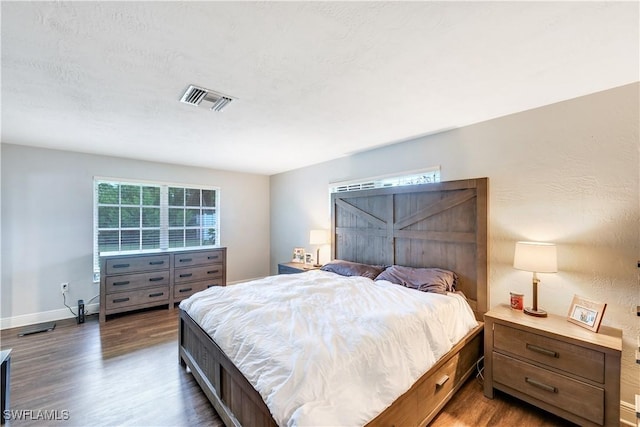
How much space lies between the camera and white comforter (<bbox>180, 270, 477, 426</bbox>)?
125 cm

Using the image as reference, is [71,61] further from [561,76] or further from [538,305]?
[538,305]

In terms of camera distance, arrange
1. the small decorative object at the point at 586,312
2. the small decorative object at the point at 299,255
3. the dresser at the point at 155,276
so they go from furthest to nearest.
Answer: the small decorative object at the point at 299,255 → the dresser at the point at 155,276 → the small decorative object at the point at 586,312

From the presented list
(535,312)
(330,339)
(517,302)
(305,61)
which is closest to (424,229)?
(517,302)

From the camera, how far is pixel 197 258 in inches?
177

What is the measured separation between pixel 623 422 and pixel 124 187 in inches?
247

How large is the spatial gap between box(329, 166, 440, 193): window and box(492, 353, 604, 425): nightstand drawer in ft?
6.17

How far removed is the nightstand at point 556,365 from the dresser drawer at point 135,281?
4372 millimetres

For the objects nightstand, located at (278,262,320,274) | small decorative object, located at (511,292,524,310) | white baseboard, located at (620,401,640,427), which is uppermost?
small decorative object, located at (511,292,524,310)

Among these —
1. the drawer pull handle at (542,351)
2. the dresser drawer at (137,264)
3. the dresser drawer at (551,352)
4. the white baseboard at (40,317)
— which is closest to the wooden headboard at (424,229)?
the dresser drawer at (551,352)

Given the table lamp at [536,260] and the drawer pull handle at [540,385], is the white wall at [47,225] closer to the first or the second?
the table lamp at [536,260]

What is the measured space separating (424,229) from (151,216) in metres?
4.44

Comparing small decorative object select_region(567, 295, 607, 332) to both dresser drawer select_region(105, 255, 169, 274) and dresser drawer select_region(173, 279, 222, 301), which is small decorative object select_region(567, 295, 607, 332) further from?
dresser drawer select_region(105, 255, 169, 274)

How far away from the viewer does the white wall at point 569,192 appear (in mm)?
1943

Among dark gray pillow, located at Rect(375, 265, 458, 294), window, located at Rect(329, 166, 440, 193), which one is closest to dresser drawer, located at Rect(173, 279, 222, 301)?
window, located at Rect(329, 166, 440, 193)
